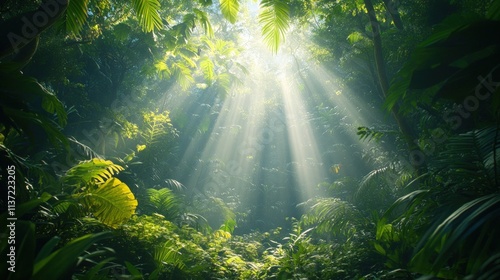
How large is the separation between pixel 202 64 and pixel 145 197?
320 cm

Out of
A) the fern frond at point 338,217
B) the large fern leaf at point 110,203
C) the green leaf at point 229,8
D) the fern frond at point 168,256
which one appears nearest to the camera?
the green leaf at point 229,8

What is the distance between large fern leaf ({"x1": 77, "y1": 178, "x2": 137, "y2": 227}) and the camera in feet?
11.8

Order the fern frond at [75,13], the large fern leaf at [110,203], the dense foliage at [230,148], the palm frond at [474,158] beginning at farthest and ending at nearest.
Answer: the large fern leaf at [110,203] → the fern frond at [75,13] → the palm frond at [474,158] → the dense foliage at [230,148]

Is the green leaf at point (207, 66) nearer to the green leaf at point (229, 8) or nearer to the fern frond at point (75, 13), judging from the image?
the green leaf at point (229, 8)

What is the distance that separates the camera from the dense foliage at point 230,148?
1.61m

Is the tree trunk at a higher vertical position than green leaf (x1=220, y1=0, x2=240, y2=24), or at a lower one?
lower

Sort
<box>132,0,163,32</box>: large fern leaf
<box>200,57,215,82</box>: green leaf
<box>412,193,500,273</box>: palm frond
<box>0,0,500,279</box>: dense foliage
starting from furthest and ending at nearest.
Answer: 1. <box>200,57,215,82</box>: green leaf
2. <box>132,0,163,32</box>: large fern leaf
3. <box>0,0,500,279</box>: dense foliage
4. <box>412,193,500,273</box>: palm frond

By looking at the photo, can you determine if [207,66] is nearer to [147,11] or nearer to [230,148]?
[147,11]

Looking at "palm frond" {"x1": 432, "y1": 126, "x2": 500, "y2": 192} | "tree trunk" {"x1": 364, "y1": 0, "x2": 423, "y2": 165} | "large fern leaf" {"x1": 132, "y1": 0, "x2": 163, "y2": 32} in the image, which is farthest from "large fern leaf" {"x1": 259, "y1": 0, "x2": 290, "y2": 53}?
"palm frond" {"x1": 432, "y1": 126, "x2": 500, "y2": 192}

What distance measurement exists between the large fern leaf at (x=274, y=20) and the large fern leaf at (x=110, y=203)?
2368mm

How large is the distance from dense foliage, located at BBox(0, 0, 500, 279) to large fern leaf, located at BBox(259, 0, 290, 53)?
0.06ft

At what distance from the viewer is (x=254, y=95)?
16516mm

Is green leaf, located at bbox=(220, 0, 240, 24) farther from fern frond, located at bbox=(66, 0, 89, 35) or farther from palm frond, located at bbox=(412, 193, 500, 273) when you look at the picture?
palm frond, located at bbox=(412, 193, 500, 273)

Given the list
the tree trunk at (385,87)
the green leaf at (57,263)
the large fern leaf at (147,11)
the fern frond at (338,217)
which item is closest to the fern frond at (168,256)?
the green leaf at (57,263)
